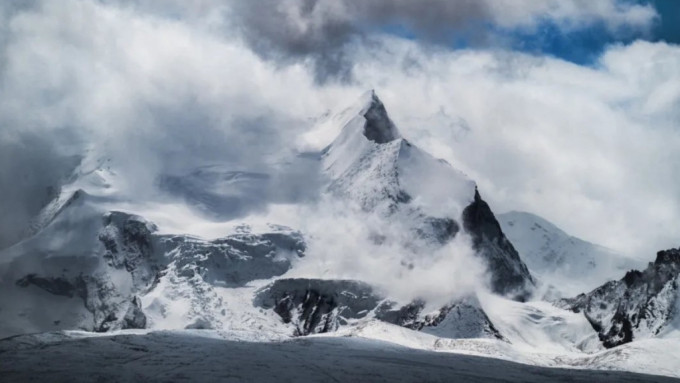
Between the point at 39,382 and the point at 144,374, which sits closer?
the point at 39,382

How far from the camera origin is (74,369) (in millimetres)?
199000

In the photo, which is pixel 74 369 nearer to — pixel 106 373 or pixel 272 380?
pixel 106 373

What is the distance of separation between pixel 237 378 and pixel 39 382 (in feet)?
132

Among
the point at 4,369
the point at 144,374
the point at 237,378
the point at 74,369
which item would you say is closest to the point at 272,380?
the point at 237,378

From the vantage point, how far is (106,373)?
195500 mm

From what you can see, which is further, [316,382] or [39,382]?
[316,382]

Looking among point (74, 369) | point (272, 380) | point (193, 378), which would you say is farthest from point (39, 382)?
point (272, 380)

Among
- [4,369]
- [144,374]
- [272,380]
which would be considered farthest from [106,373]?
[272,380]

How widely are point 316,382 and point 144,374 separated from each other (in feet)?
118

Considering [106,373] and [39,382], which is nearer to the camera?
[39,382]

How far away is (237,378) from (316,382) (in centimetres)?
1675

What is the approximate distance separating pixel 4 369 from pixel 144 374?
2936cm

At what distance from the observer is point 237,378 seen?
199250mm

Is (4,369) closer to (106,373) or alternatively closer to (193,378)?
(106,373)
